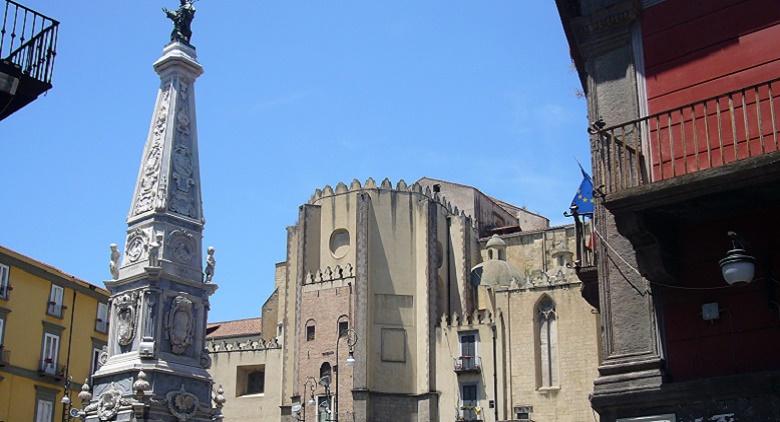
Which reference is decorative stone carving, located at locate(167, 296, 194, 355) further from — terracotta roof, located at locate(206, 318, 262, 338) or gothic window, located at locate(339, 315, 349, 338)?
terracotta roof, located at locate(206, 318, 262, 338)

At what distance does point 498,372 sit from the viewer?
52094 mm

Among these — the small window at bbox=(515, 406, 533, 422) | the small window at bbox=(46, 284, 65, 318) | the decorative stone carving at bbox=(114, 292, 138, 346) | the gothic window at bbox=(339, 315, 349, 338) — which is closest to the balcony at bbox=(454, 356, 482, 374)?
the small window at bbox=(515, 406, 533, 422)

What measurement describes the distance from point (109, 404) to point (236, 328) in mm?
51336

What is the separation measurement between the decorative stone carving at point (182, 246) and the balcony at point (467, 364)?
106 ft

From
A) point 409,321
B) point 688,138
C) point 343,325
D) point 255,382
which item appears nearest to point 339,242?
point 343,325

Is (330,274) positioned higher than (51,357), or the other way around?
(330,274)

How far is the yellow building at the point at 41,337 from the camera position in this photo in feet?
129

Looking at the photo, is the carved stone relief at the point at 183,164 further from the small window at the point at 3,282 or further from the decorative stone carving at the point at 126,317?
the small window at the point at 3,282

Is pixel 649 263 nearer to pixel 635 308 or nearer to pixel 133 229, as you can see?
pixel 635 308

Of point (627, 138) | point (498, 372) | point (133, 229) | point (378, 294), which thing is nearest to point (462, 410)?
point (498, 372)

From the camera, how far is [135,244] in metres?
22.7

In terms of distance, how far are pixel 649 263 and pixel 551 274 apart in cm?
4189

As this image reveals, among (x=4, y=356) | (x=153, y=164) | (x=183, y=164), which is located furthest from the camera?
(x=4, y=356)

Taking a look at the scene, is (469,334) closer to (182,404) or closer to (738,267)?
(182,404)
